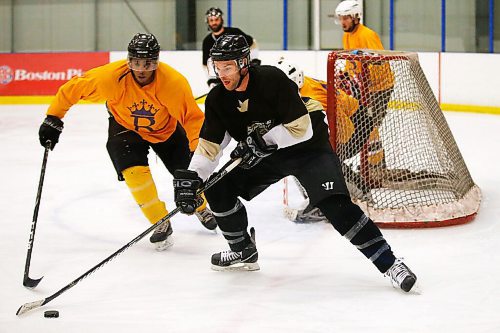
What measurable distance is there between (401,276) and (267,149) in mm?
642

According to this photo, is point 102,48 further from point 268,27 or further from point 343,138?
point 343,138

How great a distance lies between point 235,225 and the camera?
11.5 ft

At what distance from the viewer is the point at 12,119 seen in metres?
8.63

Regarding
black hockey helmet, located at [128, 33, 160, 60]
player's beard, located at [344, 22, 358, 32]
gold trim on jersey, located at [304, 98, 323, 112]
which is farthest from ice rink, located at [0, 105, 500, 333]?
player's beard, located at [344, 22, 358, 32]

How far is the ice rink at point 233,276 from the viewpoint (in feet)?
9.71

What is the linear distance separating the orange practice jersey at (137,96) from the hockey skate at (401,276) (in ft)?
3.63

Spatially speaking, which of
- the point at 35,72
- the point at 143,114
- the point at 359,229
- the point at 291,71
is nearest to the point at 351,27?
the point at 291,71

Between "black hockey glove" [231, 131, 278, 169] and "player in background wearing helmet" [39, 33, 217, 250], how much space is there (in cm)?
71

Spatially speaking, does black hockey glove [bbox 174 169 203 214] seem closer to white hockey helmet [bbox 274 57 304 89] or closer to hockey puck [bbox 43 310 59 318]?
hockey puck [bbox 43 310 59 318]

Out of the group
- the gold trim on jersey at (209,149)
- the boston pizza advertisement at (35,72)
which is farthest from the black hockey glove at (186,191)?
the boston pizza advertisement at (35,72)

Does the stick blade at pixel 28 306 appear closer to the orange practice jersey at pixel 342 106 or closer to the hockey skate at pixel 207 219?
the hockey skate at pixel 207 219

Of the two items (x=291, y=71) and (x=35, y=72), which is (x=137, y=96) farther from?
(x=35, y=72)

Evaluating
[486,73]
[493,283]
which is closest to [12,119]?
[486,73]

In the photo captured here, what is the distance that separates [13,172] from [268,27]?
5667 mm
